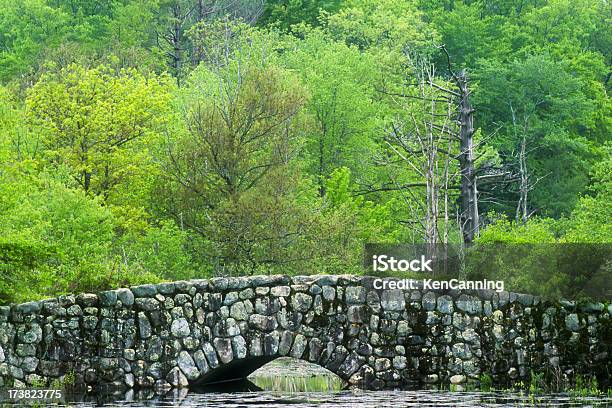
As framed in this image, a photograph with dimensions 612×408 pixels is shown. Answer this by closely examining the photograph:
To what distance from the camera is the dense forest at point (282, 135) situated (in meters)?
35.2

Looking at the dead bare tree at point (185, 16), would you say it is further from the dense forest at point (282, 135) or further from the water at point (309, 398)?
the water at point (309, 398)

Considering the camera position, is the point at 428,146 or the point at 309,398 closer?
the point at 309,398

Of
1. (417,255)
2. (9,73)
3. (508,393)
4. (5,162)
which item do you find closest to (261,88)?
(5,162)

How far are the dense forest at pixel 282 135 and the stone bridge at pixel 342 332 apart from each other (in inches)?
45.3

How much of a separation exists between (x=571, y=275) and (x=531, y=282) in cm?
75

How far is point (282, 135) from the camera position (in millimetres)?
39250

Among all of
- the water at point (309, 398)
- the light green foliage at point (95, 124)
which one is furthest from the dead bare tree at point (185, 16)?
the water at point (309, 398)

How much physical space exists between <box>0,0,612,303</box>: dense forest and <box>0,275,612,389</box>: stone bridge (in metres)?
1.15

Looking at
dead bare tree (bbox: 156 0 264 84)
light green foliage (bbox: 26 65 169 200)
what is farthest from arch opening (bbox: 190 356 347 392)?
dead bare tree (bbox: 156 0 264 84)

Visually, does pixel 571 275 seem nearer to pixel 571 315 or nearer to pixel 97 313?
pixel 571 315

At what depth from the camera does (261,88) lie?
3875 centimetres

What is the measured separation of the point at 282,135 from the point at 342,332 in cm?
1380

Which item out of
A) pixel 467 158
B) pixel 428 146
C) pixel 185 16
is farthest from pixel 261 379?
pixel 185 16

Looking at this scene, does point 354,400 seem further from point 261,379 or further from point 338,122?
point 338,122
